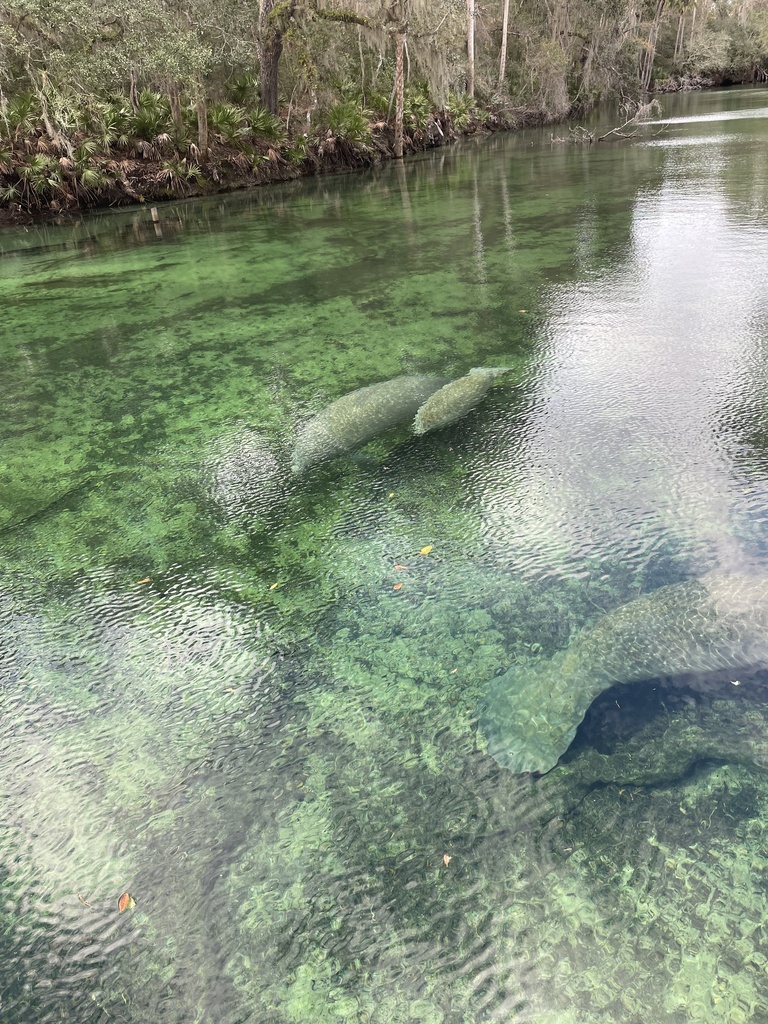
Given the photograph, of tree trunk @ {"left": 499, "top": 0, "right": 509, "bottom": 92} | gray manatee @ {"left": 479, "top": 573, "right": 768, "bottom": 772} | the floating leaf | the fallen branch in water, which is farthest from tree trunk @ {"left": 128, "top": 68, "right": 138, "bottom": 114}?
tree trunk @ {"left": 499, "top": 0, "right": 509, "bottom": 92}

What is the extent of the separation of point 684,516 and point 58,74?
621 inches

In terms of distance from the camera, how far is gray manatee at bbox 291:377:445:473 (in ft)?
12.7

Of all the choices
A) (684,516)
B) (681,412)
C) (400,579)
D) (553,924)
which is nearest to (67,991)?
(553,924)

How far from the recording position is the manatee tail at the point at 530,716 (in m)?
1.99

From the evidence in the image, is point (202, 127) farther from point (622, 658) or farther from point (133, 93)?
point (622, 658)

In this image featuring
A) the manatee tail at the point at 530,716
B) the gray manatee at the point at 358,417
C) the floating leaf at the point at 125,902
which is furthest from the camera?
the gray manatee at the point at 358,417

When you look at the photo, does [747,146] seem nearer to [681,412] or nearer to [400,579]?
[681,412]

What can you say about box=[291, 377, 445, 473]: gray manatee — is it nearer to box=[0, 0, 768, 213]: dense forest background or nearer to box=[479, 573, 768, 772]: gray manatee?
box=[479, 573, 768, 772]: gray manatee

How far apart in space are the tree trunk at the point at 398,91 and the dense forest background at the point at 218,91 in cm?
4

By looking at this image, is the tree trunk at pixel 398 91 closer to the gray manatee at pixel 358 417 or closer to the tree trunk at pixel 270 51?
the tree trunk at pixel 270 51

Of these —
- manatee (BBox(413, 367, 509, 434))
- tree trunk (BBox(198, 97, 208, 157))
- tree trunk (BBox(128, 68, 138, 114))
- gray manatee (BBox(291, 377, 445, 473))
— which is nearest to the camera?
gray manatee (BBox(291, 377, 445, 473))

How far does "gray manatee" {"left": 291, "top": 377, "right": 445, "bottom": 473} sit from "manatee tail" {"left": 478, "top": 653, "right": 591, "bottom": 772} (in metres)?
1.96

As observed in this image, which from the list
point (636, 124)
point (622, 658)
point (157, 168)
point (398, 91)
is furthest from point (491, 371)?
point (636, 124)

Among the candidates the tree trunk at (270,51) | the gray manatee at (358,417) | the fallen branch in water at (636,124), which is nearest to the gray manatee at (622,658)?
the gray manatee at (358,417)
